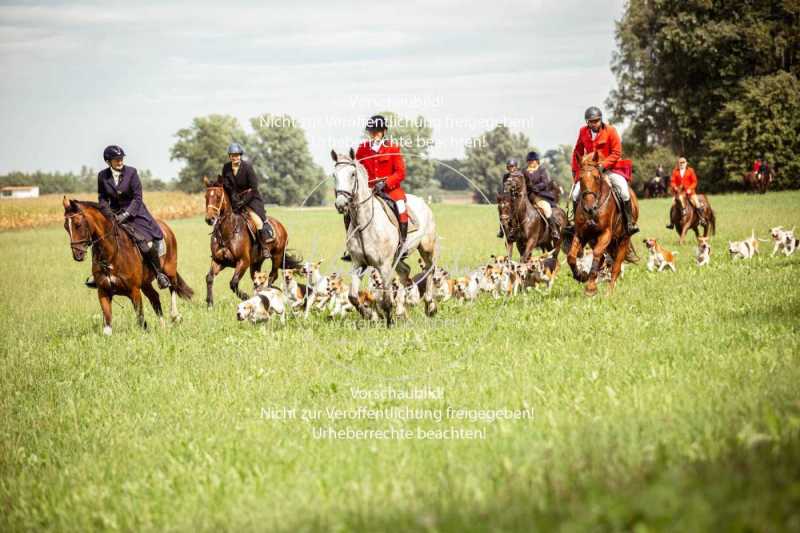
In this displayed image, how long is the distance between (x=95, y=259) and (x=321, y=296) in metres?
4.07

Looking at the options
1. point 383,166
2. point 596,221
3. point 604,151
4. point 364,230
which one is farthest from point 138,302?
point 604,151

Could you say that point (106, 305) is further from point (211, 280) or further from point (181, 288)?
point (211, 280)

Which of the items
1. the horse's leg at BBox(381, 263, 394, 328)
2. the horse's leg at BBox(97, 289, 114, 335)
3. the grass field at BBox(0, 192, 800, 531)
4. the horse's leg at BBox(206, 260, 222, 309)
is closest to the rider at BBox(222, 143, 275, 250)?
the horse's leg at BBox(206, 260, 222, 309)

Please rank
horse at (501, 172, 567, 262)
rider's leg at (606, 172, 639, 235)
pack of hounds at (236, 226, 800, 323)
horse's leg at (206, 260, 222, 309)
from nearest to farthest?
pack of hounds at (236, 226, 800, 323) → rider's leg at (606, 172, 639, 235) → horse's leg at (206, 260, 222, 309) → horse at (501, 172, 567, 262)

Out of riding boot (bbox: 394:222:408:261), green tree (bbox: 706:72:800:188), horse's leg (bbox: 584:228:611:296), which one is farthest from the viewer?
green tree (bbox: 706:72:800:188)

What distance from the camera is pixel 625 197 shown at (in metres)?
13.9

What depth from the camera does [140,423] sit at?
7855mm

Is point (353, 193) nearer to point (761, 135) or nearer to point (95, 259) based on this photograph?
point (95, 259)

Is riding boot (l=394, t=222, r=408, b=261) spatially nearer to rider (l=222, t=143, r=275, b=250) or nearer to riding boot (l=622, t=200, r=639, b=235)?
riding boot (l=622, t=200, r=639, b=235)

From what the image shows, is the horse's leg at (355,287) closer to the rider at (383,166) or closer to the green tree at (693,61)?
the rider at (383,166)

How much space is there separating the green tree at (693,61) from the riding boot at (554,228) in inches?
1903

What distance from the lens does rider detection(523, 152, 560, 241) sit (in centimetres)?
1798

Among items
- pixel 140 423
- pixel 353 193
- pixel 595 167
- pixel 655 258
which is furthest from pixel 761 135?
pixel 140 423

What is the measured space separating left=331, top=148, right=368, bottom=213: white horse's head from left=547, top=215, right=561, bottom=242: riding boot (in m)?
8.37
